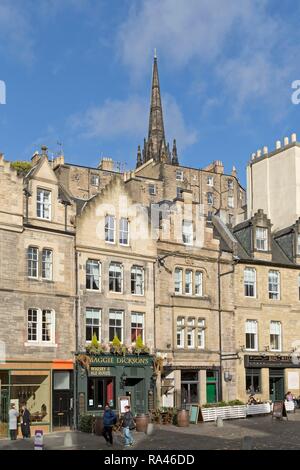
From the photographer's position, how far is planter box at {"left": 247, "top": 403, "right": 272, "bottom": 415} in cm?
4625

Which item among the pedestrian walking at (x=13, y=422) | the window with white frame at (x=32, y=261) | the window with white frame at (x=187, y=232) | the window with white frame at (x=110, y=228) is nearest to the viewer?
the pedestrian walking at (x=13, y=422)

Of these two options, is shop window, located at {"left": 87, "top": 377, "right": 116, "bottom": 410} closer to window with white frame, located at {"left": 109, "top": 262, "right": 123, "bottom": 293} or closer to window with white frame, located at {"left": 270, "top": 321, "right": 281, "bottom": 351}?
window with white frame, located at {"left": 109, "top": 262, "right": 123, "bottom": 293}

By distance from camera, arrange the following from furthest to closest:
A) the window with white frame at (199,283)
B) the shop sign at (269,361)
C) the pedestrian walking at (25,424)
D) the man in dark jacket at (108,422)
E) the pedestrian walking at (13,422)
Result: the shop sign at (269,361), the window with white frame at (199,283), the pedestrian walking at (25,424), the pedestrian walking at (13,422), the man in dark jacket at (108,422)

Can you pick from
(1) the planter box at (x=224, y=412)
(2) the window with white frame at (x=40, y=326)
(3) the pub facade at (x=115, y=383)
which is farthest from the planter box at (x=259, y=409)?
(2) the window with white frame at (x=40, y=326)

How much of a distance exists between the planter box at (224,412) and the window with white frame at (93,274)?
31.1 feet

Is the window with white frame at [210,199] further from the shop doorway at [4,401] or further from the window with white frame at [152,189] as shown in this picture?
the shop doorway at [4,401]

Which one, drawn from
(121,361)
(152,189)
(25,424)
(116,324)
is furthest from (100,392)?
(152,189)

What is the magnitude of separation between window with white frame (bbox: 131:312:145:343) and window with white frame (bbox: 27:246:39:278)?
24.2 feet

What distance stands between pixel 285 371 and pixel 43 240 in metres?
20.6

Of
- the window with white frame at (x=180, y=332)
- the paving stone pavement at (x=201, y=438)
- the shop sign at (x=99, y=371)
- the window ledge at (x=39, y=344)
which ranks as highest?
the window with white frame at (x=180, y=332)

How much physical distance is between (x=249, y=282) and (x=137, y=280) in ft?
31.2

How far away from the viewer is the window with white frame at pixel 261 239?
5434 cm

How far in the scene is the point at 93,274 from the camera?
44906mm
